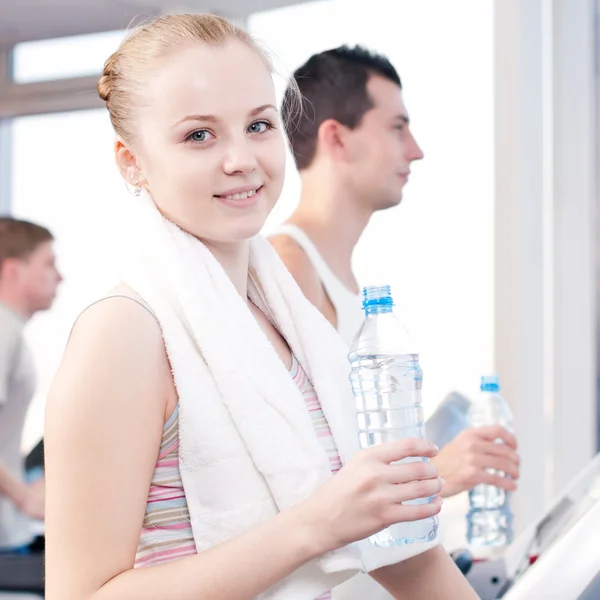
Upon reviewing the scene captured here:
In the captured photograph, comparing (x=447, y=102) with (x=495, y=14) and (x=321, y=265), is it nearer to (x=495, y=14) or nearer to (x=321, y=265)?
(x=495, y=14)

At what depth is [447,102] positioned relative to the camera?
3125 mm

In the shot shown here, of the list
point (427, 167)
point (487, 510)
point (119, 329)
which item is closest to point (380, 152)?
point (487, 510)

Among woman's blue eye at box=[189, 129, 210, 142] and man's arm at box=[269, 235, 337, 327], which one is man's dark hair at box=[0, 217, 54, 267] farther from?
woman's blue eye at box=[189, 129, 210, 142]

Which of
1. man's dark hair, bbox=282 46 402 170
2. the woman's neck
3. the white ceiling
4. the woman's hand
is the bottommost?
the woman's hand

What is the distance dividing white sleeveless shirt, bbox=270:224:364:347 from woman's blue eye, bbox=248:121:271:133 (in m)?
0.75

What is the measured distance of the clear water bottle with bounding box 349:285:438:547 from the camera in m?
1.12

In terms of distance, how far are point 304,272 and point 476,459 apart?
454 millimetres

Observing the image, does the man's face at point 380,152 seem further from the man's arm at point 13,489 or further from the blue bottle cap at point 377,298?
the man's arm at point 13,489

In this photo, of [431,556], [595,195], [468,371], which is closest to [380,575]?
[431,556]

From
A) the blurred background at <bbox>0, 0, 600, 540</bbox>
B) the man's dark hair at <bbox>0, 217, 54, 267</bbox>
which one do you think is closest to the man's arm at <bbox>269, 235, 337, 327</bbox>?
the blurred background at <bbox>0, 0, 600, 540</bbox>

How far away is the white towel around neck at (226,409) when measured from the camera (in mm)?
902

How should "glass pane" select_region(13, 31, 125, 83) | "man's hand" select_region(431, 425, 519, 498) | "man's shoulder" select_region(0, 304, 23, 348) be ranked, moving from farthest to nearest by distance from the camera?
1. "glass pane" select_region(13, 31, 125, 83)
2. "man's shoulder" select_region(0, 304, 23, 348)
3. "man's hand" select_region(431, 425, 519, 498)

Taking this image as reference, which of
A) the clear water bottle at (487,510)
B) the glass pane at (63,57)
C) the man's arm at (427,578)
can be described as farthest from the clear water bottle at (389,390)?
the glass pane at (63,57)

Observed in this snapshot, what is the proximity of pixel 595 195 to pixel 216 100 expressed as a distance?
9.39ft
